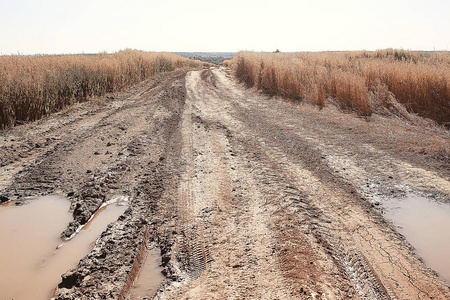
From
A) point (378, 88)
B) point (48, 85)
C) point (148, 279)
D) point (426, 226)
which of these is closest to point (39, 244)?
point (148, 279)

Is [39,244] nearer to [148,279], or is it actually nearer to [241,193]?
[148,279]

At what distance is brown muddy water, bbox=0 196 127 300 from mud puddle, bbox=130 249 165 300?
2.20 ft

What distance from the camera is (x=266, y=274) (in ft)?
7.85

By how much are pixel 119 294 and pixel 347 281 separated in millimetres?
1805

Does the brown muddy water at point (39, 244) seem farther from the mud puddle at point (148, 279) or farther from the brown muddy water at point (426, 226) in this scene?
the brown muddy water at point (426, 226)

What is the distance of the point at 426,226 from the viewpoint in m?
3.17

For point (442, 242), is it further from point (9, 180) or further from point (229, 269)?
point (9, 180)

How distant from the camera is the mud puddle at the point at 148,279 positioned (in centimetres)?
233

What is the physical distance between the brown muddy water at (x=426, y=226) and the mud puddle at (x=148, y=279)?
2377 mm

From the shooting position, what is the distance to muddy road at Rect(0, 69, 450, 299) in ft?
7.78

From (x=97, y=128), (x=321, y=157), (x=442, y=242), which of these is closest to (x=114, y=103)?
(x=97, y=128)

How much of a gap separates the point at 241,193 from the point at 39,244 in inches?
90.3

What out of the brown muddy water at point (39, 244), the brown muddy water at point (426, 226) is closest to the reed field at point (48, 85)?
the brown muddy water at point (39, 244)

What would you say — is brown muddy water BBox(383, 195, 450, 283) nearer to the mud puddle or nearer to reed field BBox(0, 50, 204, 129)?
the mud puddle
